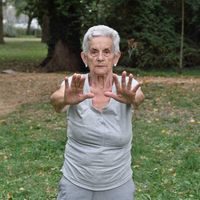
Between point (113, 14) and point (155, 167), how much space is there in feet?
33.9

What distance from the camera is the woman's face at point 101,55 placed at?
3152 mm

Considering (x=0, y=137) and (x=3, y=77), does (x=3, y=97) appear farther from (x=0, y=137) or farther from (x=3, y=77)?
(x=0, y=137)

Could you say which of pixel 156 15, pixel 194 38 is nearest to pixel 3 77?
pixel 156 15

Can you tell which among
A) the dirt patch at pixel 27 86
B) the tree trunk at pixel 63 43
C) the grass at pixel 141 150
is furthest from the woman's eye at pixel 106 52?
the tree trunk at pixel 63 43

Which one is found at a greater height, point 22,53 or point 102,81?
point 102,81

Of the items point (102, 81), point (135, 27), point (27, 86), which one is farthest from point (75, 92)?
point (135, 27)

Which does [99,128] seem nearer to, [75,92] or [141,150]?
[75,92]

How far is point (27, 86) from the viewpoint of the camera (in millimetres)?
13688

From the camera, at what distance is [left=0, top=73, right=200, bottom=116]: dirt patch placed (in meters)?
11.9

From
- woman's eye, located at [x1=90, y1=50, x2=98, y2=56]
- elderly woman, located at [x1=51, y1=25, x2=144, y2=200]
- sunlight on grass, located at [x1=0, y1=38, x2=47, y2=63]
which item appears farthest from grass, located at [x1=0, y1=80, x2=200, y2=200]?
sunlight on grass, located at [x1=0, y1=38, x2=47, y2=63]

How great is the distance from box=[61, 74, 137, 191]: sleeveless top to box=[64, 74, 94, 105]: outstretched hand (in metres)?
0.07

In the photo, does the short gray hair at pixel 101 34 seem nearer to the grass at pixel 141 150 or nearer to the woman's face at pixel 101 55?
the woman's face at pixel 101 55

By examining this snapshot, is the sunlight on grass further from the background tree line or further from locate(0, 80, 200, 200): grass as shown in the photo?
locate(0, 80, 200, 200): grass

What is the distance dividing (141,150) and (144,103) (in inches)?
139
